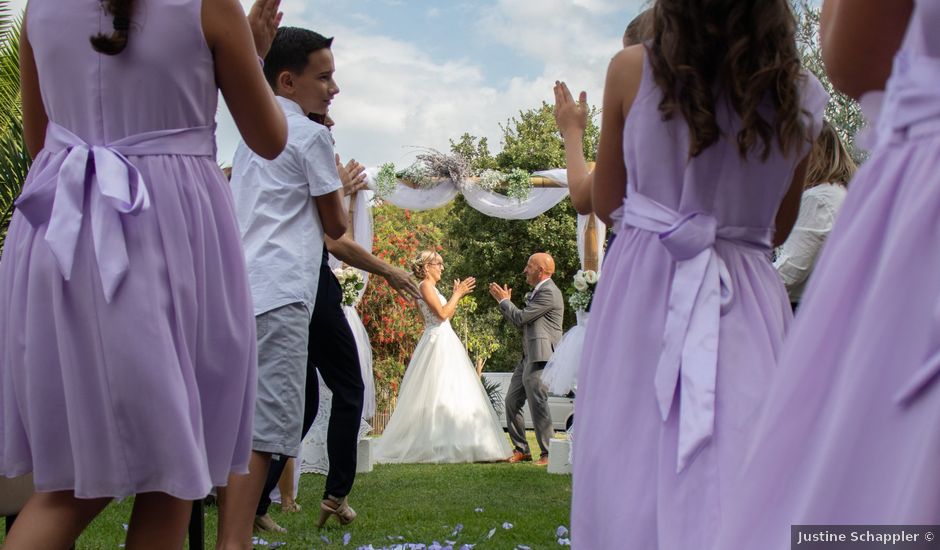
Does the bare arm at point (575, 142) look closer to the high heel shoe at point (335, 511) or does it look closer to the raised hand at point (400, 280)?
the raised hand at point (400, 280)

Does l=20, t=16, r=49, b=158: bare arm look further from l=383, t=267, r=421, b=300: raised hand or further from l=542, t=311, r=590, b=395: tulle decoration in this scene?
l=542, t=311, r=590, b=395: tulle decoration

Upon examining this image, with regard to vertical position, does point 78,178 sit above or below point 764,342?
above

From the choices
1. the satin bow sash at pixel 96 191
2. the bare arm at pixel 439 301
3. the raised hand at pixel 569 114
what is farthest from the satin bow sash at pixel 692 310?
the bare arm at pixel 439 301

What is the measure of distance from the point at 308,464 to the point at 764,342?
301 inches

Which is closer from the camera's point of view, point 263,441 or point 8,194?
point 263,441

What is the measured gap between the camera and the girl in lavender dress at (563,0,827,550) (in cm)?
241

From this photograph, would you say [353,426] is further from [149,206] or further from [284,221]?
[149,206]

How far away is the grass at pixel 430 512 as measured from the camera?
17.7 ft

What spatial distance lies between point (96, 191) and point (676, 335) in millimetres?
1346

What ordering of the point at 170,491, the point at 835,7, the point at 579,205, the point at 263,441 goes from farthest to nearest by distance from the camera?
the point at 263,441 → the point at 579,205 → the point at 170,491 → the point at 835,7

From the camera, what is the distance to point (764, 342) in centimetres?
250


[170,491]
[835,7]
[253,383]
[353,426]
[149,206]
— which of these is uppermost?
[835,7]

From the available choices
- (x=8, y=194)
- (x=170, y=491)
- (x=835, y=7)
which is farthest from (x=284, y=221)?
(x=8, y=194)

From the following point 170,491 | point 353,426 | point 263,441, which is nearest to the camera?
point 170,491
